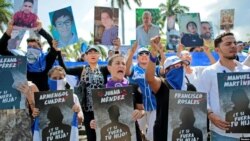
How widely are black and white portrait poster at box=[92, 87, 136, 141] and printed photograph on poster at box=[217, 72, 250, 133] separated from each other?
0.93 metres

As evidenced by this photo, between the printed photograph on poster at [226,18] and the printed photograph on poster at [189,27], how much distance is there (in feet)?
2.23

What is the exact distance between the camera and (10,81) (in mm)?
4434

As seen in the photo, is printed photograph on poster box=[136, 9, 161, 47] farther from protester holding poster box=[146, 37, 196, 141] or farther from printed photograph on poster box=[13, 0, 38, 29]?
protester holding poster box=[146, 37, 196, 141]

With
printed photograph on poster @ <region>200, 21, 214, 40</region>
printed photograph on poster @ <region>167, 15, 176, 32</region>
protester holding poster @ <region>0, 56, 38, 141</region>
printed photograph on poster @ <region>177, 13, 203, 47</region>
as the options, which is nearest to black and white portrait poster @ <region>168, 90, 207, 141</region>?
protester holding poster @ <region>0, 56, 38, 141</region>

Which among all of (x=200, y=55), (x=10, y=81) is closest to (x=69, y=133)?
(x=10, y=81)

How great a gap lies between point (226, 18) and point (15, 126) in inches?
208

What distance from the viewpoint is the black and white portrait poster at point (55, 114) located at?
14.2ft

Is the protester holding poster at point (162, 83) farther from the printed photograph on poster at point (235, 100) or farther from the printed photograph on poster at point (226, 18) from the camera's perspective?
the printed photograph on poster at point (226, 18)

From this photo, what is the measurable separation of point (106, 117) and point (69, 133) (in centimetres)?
56

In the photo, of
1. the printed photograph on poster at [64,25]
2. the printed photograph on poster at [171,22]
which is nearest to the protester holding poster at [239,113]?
the printed photograph on poster at [64,25]

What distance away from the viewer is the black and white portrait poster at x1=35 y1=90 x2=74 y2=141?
171 inches

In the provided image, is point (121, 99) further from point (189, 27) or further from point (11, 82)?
point (189, 27)

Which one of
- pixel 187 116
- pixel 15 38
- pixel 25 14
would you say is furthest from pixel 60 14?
pixel 187 116

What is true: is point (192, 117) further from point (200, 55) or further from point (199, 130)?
point (200, 55)
